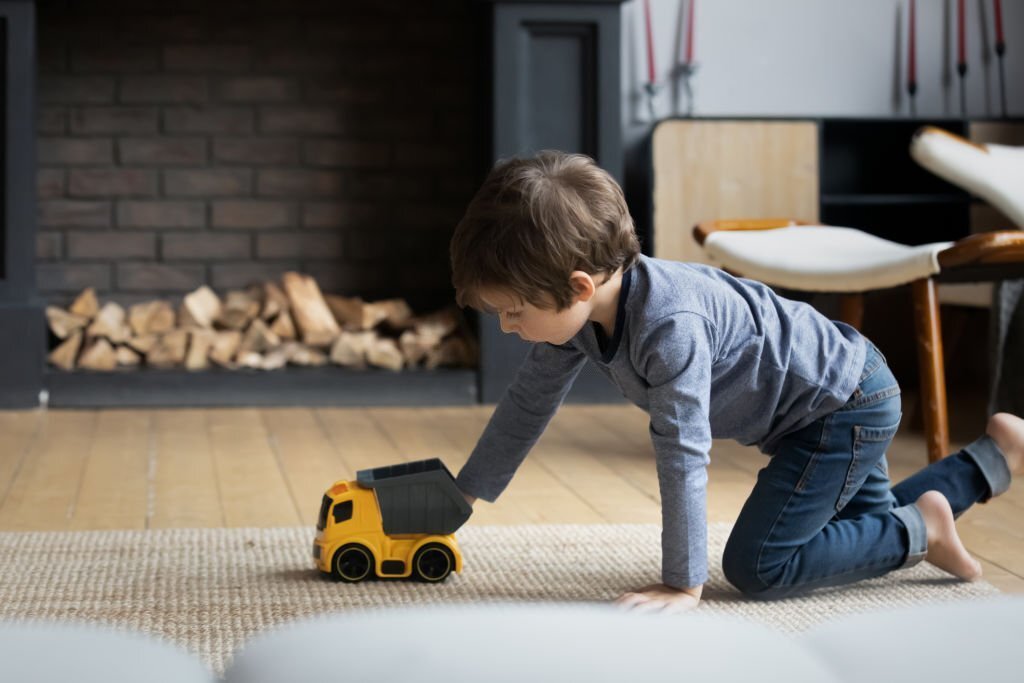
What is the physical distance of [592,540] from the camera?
1.83 meters

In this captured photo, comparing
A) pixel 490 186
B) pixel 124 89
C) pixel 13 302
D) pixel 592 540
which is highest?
pixel 124 89

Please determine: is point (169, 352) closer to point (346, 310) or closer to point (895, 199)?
point (346, 310)

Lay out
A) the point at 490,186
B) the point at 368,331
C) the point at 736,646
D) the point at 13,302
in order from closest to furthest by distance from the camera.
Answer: the point at 736,646 < the point at 490,186 < the point at 13,302 < the point at 368,331

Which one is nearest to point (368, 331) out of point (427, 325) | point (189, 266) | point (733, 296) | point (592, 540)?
point (427, 325)

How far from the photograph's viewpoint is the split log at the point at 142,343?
11.1 feet

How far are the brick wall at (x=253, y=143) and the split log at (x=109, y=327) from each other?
5.9 inches

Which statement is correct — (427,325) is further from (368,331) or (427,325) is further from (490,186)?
(490,186)

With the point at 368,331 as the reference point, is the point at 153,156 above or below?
above

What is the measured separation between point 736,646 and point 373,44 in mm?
3241

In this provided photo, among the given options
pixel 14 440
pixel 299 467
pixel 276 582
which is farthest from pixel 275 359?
pixel 276 582

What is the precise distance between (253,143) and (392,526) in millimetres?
2224

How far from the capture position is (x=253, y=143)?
11.9 ft

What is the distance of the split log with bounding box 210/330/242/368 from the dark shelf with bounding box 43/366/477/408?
62 mm

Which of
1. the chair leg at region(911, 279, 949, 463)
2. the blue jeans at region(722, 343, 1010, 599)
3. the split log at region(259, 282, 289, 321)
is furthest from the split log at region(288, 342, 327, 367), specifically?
the blue jeans at region(722, 343, 1010, 599)
